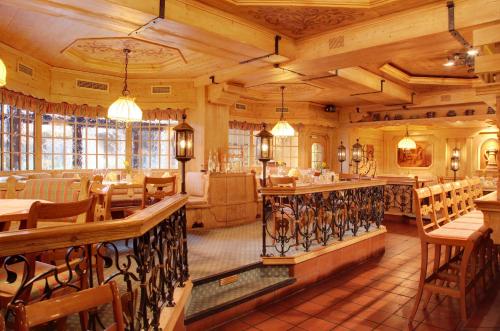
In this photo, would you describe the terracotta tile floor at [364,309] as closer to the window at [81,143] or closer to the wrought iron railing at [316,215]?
the wrought iron railing at [316,215]

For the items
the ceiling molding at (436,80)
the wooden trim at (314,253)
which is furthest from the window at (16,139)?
the ceiling molding at (436,80)

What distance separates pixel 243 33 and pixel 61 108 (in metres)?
4.38

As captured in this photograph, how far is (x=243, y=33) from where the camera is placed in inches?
184

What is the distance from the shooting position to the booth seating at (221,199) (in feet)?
20.5

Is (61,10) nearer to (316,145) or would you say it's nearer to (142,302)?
(142,302)

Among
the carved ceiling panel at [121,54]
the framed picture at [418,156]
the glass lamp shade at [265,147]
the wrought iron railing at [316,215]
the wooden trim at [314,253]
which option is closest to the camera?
the wooden trim at [314,253]

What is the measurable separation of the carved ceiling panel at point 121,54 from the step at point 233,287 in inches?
153

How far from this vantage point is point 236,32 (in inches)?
181

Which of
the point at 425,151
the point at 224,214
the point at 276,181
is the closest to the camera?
the point at 276,181

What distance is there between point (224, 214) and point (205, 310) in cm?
320

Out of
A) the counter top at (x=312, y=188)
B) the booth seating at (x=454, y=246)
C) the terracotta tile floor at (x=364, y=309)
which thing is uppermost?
the counter top at (x=312, y=188)

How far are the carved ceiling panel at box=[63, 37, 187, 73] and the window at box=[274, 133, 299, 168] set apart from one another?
178 inches

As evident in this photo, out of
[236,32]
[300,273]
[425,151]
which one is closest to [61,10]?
[236,32]

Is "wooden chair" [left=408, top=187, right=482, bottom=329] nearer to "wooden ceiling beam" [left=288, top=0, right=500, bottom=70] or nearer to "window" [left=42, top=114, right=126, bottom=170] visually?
"wooden ceiling beam" [left=288, top=0, right=500, bottom=70]
